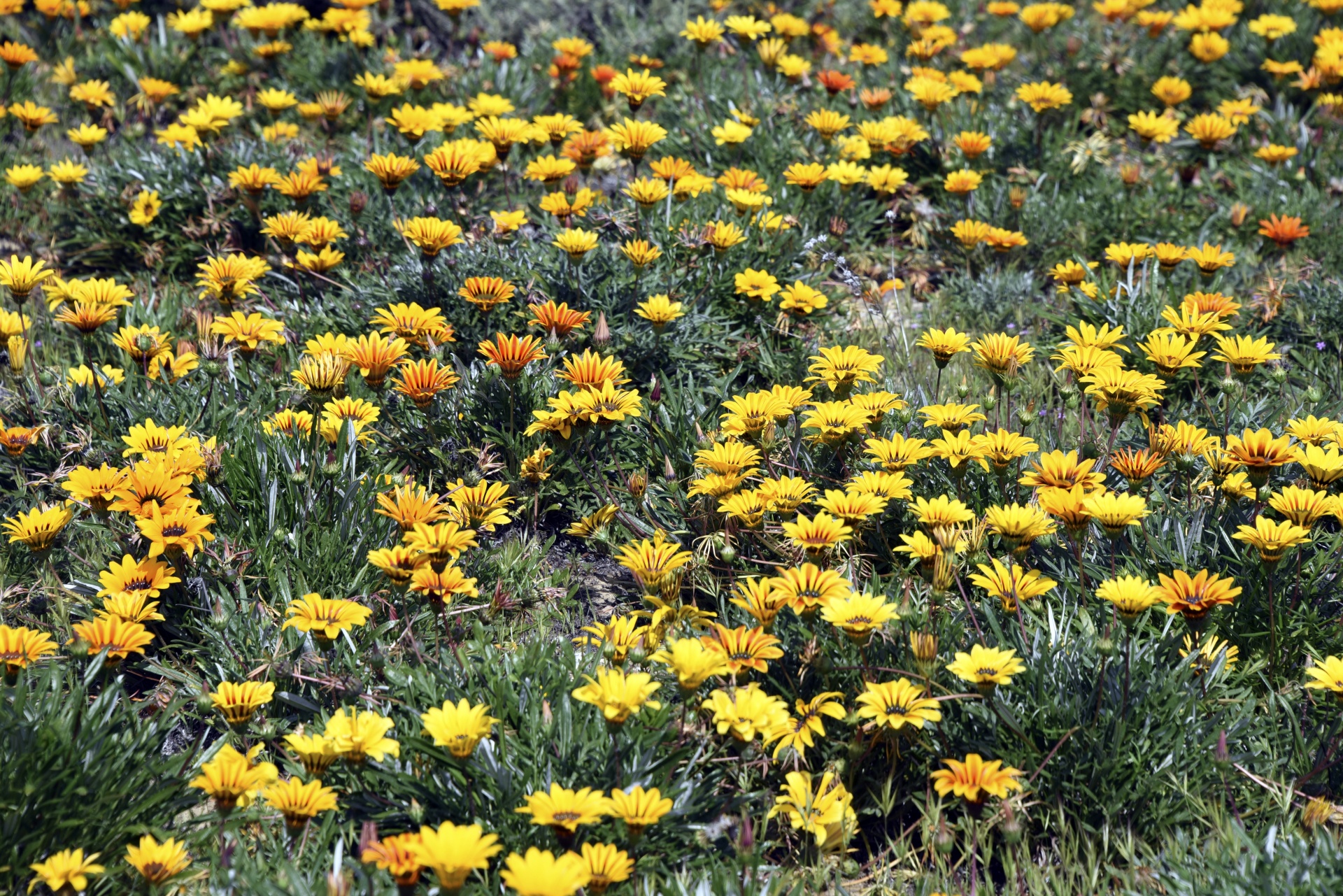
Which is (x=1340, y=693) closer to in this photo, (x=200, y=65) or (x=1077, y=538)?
(x=1077, y=538)

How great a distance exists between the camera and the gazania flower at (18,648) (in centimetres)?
241

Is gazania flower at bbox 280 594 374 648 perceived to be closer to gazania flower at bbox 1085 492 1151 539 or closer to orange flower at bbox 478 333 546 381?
orange flower at bbox 478 333 546 381

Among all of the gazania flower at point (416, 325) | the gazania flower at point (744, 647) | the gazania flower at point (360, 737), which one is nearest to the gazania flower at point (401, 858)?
the gazania flower at point (360, 737)

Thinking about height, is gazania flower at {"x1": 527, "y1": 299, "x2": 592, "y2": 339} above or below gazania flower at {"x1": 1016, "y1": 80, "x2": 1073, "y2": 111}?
below

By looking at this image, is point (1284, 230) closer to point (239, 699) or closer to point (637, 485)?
point (637, 485)

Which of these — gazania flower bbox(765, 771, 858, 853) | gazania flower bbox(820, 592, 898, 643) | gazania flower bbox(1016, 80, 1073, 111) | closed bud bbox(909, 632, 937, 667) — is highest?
gazania flower bbox(1016, 80, 1073, 111)

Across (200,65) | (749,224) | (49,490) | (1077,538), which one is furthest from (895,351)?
(200,65)

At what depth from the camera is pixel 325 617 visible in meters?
2.50

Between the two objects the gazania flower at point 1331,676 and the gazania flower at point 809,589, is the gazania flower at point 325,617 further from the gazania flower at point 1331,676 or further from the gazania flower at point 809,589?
the gazania flower at point 1331,676

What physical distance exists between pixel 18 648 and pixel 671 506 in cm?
173

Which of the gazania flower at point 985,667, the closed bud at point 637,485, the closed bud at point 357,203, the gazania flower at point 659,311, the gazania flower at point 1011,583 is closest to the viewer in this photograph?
the gazania flower at point 985,667

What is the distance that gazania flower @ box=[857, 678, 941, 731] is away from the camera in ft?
7.84

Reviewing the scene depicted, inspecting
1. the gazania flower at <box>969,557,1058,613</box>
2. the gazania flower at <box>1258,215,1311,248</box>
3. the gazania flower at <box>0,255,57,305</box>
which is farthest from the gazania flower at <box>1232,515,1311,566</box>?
the gazania flower at <box>0,255,57,305</box>

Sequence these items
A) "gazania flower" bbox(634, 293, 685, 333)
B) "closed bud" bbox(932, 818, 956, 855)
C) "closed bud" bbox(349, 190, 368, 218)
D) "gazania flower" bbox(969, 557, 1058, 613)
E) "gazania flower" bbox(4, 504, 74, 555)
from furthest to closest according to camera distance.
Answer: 1. "closed bud" bbox(349, 190, 368, 218)
2. "gazania flower" bbox(634, 293, 685, 333)
3. "gazania flower" bbox(4, 504, 74, 555)
4. "gazania flower" bbox(969, 557, 1058, 613)
5. "closed bud" bbox(932, 818, 956, 855)
